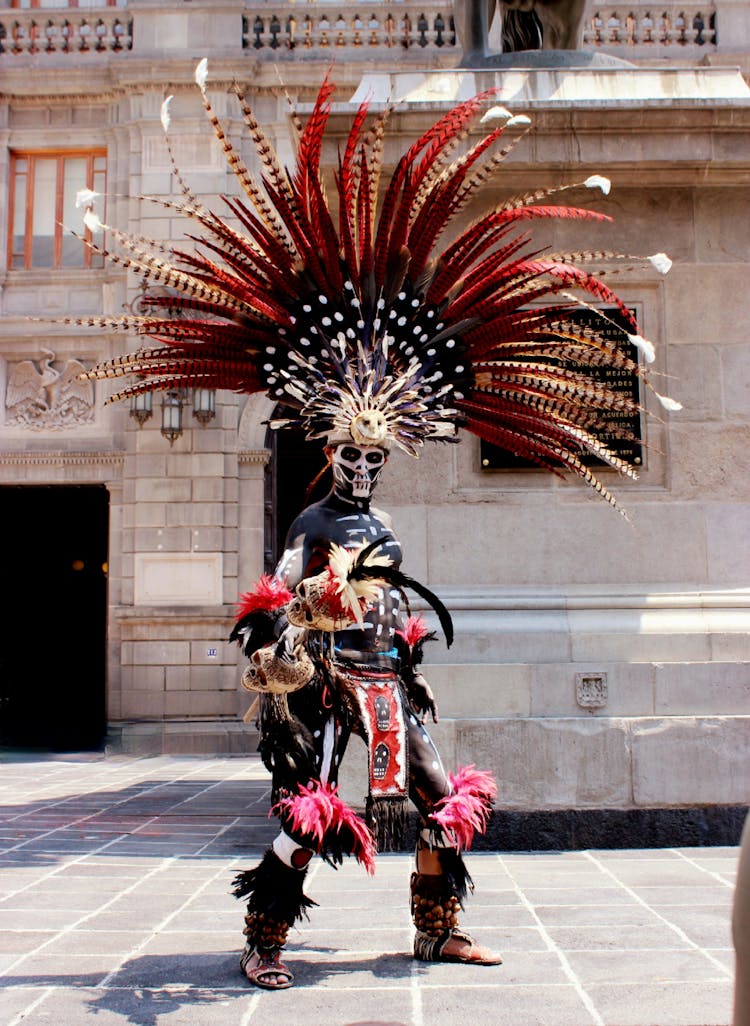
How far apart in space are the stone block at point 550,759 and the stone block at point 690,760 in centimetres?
10

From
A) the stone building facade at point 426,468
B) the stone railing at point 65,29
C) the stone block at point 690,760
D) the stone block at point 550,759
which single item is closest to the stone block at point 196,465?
the stone building facade at point 426,468

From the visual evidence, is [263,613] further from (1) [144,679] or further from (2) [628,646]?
(1) [144,679]

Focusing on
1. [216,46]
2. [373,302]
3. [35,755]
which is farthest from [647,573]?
[216,46]

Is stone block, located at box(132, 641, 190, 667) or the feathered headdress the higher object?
the feathered headdress

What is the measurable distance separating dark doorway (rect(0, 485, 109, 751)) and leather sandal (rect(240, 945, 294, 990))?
55.7 feet

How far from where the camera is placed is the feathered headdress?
4.62 m

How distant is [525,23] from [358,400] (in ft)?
15.5

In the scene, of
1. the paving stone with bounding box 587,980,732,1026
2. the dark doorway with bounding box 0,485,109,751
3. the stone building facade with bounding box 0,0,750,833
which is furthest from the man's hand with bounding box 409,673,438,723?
the dark doorway with bounding box 0,485,109,751

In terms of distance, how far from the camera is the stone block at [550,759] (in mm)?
6383

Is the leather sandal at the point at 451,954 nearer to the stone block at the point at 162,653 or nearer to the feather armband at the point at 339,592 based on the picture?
the feather armband at the point at 339,592

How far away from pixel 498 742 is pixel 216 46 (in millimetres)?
12837

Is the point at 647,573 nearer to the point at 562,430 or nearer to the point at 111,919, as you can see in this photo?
the point at 562,430

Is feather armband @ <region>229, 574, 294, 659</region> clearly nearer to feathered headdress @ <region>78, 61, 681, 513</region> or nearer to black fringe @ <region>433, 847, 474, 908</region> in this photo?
feathered headdress @ <region>78, 61, 681, 513</region>

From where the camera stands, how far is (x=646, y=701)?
655 centimetres
